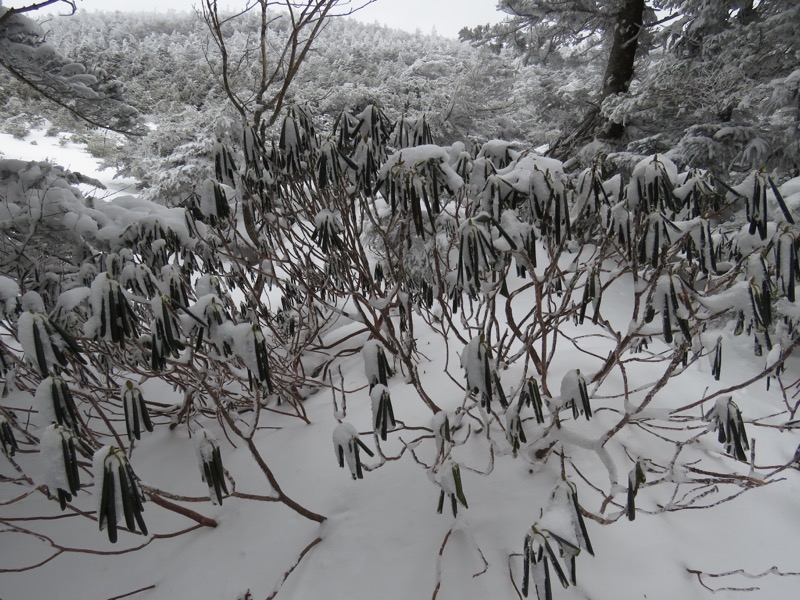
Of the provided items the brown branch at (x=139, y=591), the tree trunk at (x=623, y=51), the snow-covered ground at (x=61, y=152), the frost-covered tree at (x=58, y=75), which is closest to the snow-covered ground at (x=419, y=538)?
the brown branch at (x=139, y=591)

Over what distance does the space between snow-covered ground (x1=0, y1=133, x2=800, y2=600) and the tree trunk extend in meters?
4.09

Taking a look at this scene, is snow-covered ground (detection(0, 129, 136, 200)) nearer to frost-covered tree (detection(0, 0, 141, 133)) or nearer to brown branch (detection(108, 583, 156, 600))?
frost-covered tree (detection(0, 0, 141, 133))

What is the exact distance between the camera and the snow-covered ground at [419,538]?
138cm

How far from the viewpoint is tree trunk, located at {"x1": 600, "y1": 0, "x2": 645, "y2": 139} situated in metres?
4.66

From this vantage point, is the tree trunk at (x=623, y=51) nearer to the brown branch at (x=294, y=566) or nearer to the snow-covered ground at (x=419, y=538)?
the snow-covered ground at (x=419, y=538)

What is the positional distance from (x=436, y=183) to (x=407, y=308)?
96 cm

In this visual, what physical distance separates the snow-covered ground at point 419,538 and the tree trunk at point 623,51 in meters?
4.09

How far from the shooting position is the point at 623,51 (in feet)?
16.0

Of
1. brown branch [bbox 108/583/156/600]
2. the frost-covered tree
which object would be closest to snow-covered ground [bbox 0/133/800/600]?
brown branch [bbox 108/583/156/600]

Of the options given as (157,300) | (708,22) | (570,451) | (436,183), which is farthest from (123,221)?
(708,22)

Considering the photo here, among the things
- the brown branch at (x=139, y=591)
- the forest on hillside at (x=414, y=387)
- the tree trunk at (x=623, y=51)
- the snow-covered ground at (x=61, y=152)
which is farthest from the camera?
the snow-covered ground at (x=61, y=152)

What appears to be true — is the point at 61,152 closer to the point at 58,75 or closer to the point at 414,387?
the point at 58,75

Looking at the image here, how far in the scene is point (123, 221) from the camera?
238 cm

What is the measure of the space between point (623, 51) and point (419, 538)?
18.9 feet
